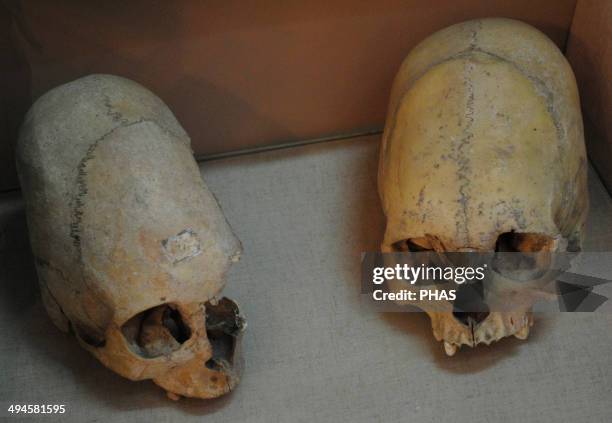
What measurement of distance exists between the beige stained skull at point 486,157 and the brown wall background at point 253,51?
18 centimetres

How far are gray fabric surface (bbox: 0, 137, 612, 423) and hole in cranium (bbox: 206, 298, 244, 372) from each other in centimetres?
8

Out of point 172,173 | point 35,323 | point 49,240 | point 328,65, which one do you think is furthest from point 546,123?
point 35,323

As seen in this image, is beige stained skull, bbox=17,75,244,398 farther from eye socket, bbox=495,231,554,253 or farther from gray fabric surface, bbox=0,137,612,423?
eye socket, bbox=495,231,554,253

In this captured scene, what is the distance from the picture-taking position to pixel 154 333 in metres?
1.91

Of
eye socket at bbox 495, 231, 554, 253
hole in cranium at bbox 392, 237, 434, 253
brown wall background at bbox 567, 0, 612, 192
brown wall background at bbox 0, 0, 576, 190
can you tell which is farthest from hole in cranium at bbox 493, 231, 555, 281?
brown wall background at bbox 0, 0, 576, 190

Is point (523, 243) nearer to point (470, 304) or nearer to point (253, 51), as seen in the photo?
point (470, 304)

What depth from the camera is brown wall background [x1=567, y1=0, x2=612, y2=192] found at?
7.29 ft

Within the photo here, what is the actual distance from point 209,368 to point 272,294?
0.93 ft

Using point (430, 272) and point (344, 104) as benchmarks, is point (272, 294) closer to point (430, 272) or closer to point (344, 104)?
point (430, 272)

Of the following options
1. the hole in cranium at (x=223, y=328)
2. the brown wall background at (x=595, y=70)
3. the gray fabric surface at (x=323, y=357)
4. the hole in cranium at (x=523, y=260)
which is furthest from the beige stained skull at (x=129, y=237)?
the brown wall background at (x=595, y=70)

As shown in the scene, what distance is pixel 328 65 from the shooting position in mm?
2293

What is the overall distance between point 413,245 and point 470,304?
0.55 ft

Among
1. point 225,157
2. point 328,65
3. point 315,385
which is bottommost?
point 315,385

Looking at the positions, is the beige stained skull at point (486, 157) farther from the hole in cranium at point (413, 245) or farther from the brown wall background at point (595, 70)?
the brown wall background at point (595, 70)
